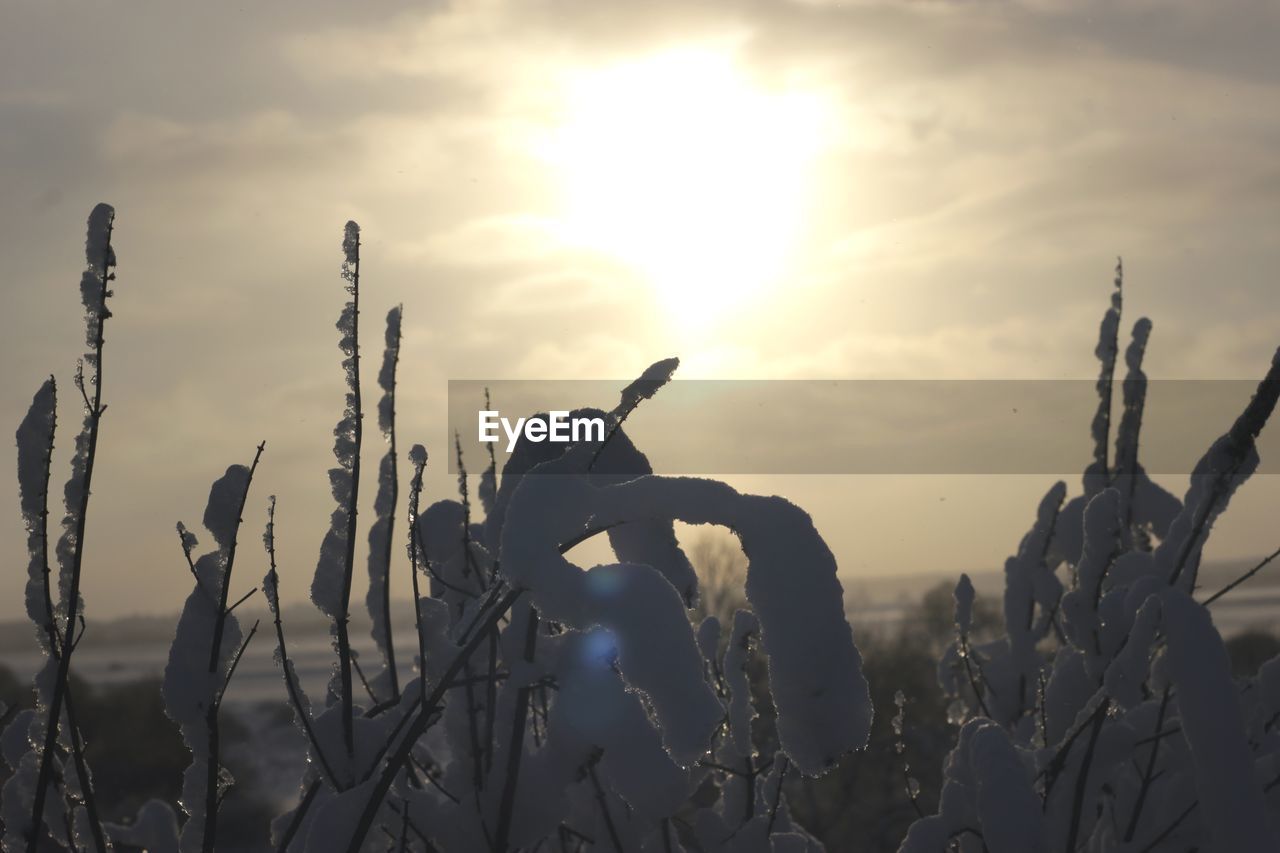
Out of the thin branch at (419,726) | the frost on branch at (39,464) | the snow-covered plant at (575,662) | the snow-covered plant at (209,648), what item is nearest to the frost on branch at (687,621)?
the snow-covered plant at (575,662)

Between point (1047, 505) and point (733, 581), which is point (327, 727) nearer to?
point (1047, 505)

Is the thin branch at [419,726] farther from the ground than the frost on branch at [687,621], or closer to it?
closer to it

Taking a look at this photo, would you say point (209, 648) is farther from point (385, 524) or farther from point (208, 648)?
point (385, 524)

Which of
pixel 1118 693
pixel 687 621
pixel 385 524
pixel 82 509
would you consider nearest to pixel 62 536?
pixel 82 509

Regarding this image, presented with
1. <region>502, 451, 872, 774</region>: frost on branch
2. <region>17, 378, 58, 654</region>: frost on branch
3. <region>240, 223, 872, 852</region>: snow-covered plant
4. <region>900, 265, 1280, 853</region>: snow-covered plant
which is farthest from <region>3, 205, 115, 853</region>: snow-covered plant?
<region>900, 265, 1280, 853</region>: snow-covered plant

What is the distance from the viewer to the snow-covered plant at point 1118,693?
158cm

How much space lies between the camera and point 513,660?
178 centimetres

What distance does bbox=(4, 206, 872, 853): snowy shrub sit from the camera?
1056 millimetres

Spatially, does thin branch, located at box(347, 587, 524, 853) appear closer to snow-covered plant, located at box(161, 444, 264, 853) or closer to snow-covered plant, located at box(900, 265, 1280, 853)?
snow-covered plant, located at box(161, 444, 264, 853)

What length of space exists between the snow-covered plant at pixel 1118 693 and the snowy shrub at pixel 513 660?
57cm

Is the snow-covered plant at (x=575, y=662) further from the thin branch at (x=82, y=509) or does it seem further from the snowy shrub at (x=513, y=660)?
the thin branch at (x=82, y=509)

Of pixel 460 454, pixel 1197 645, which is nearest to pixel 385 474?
pixel 460 454

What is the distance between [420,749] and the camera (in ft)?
10.4

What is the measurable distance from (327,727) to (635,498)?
995 mm
